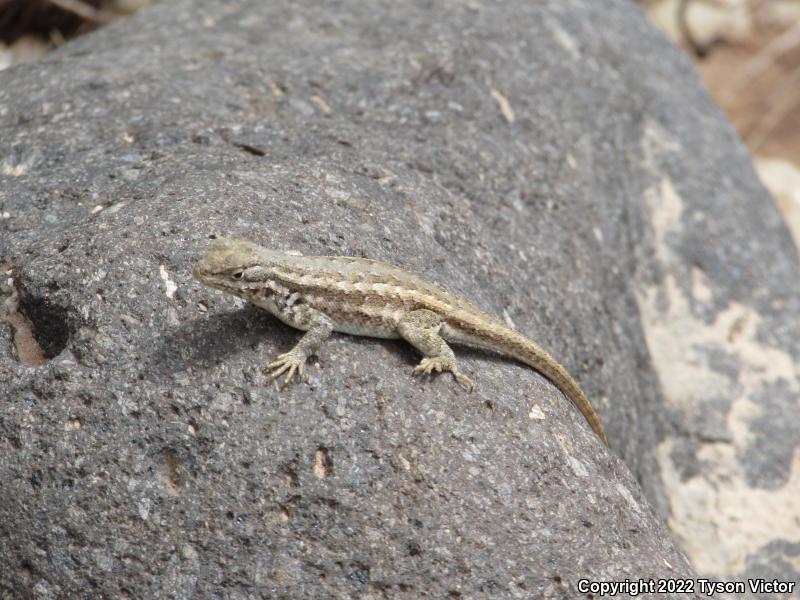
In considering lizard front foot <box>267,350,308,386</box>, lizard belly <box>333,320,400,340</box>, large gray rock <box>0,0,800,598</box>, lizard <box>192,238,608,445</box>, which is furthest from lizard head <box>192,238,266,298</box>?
lizard belly <box>333,320,400,340</box>

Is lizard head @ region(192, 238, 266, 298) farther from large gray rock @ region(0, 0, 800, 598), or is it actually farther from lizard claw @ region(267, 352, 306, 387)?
lizard claw @ region(267, 352, 306, 387)

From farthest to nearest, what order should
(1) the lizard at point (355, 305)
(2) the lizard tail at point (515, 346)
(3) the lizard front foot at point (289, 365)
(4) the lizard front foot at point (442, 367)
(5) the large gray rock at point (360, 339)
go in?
1. (2) the lizard tail at point (515, 346)
2. (4) the lizard front foot at point (442, 367)
3. (1) the lizard at point (355, 305)
4. (3) the lizard front foot at point (289, 365)
5. (5) the large gray rock at point (360, 339)

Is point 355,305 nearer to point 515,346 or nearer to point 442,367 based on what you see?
point 442,367

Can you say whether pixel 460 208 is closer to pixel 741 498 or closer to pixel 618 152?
pixel 618 152

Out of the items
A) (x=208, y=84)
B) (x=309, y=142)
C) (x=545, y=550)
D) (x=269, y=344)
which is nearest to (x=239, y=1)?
(x=208, y=84)

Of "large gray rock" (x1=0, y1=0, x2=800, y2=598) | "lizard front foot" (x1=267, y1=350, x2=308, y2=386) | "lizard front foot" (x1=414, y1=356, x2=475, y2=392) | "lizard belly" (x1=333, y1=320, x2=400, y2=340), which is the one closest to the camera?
"large gray rock" (x1=0, y1=0, x2=800, y2=598)

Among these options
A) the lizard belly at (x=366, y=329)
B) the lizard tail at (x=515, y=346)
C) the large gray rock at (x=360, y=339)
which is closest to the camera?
the large gray rock at (x=360, y=339)

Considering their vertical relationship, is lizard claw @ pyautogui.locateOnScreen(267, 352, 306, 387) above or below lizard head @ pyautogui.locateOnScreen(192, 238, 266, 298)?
below

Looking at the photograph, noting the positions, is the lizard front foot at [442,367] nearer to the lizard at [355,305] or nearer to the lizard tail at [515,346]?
the lizard at [355,305]

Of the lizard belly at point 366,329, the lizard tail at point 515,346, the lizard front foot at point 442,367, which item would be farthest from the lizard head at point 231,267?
the lizard tail at point 515,346
